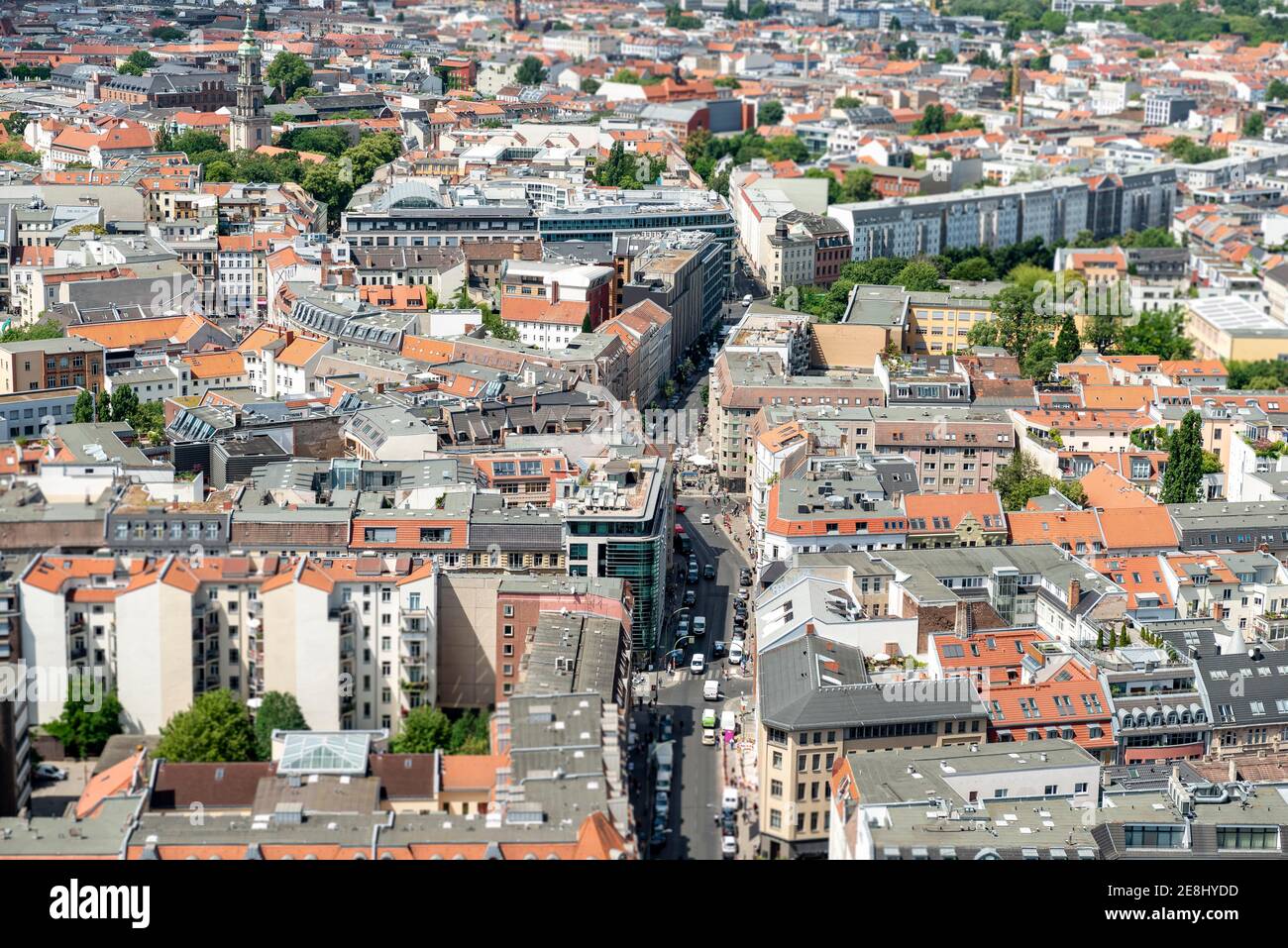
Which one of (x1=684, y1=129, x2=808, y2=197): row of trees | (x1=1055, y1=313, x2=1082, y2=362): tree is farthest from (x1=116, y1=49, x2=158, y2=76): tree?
(x1=1055, y1=313, x2=1082, y2=362): tree

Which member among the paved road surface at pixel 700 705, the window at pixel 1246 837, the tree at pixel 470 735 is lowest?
the paved road surface at pixel 700 705

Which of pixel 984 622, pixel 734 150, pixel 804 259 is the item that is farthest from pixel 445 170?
pixel 984 622

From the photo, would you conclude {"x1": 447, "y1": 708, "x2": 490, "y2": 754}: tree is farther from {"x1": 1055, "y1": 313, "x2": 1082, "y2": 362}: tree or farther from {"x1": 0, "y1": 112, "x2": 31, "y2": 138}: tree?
{"x1": 0, "y1": 112, "x2": 31, "y2": 138}: tree

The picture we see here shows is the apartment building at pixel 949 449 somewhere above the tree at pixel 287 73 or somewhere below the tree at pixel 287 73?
below

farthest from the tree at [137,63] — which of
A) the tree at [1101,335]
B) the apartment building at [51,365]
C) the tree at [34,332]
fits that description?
the tree at [1101,335]

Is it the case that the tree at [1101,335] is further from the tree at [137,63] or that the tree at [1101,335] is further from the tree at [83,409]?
the tree at [137,63]

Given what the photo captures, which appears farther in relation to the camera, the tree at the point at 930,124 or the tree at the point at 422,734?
the tree at the point at 930,124

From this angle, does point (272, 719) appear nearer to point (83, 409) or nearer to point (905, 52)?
point (83, 409)
